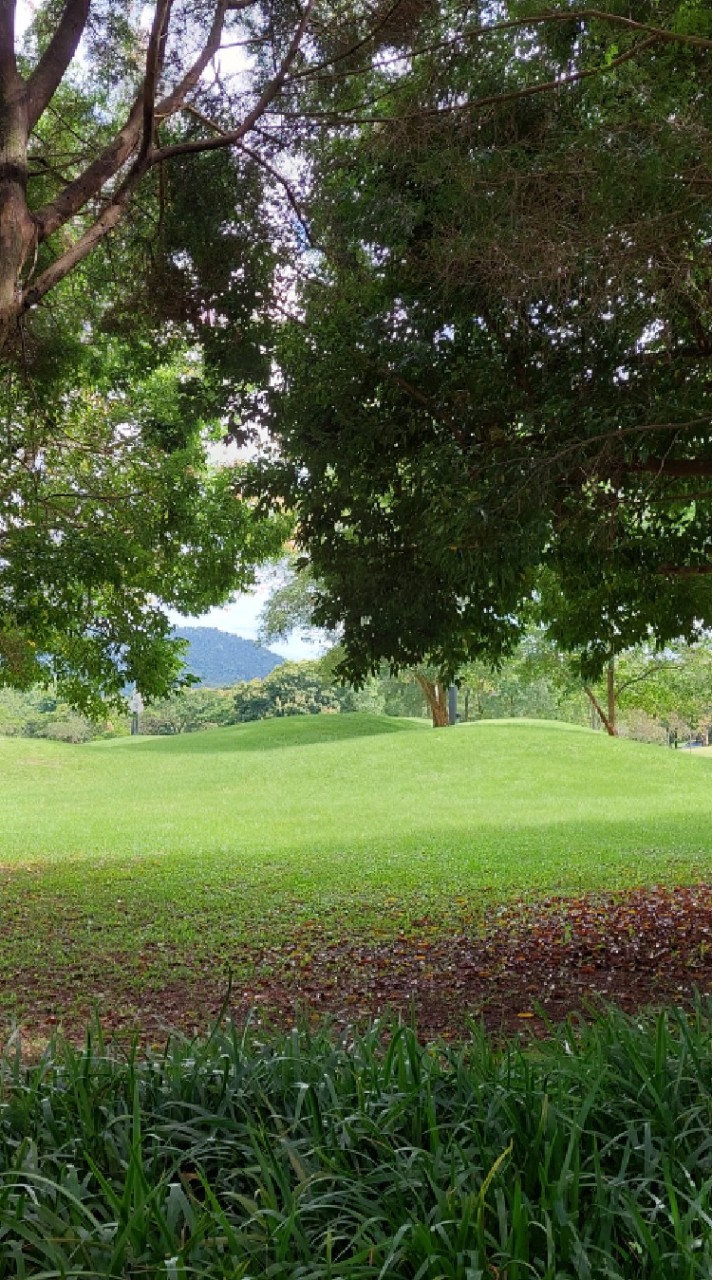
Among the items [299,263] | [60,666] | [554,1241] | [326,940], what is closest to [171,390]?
[60,666]

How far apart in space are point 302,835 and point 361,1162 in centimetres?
1542

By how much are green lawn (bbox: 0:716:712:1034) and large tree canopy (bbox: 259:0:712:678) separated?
4096 mm

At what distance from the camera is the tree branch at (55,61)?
674 cm

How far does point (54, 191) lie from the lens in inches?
378

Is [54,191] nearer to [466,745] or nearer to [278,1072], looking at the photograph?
[278,1072]

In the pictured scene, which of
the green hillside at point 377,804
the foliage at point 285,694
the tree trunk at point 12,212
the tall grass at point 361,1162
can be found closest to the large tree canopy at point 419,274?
the tree trunk at point 12,212

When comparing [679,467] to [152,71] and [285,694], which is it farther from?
[285,694]

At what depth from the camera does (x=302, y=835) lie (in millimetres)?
18219

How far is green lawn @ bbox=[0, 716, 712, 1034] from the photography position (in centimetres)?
1070

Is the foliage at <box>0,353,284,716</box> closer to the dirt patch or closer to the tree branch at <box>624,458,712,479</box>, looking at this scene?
the dirt patch

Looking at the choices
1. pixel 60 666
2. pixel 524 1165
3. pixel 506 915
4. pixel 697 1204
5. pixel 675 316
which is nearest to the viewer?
pixel 697 1204

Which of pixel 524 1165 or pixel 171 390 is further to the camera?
pixel 171 390

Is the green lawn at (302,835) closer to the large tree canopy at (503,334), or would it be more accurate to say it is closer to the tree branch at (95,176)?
the large tree canopy at (503,334)

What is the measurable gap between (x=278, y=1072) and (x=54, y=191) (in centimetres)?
856
